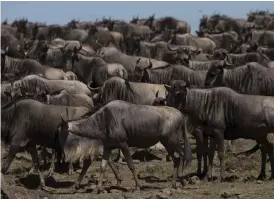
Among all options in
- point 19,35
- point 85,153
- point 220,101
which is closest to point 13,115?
point 85,153

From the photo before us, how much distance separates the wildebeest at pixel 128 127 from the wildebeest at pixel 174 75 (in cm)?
566

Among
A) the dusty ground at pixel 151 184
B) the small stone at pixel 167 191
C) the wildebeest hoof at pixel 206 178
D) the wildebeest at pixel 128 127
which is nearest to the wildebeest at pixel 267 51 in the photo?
the dusty ground at pixel 151 184

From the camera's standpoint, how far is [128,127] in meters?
10.1

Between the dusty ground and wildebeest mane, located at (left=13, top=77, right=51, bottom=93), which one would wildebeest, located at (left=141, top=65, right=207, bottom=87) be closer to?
the dusty ground

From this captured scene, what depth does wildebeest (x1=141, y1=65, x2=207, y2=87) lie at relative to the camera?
52.0ft

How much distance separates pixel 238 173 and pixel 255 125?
4.47 feet

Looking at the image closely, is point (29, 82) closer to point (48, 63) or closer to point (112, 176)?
point (112, 176)

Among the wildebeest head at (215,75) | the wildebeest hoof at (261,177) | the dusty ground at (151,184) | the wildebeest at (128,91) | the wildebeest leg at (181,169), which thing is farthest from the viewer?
the wildebeest head at (215,75)

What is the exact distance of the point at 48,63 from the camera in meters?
21.6

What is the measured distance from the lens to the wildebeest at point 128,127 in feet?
33.0

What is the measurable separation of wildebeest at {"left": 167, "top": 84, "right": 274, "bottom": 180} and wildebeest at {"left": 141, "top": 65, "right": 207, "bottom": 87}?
182 inches

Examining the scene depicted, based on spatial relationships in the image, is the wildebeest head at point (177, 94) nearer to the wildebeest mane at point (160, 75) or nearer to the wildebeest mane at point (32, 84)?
the wildebeest mane at point (32, 84)

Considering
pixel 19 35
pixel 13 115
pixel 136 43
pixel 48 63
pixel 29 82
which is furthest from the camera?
pixel 19 35

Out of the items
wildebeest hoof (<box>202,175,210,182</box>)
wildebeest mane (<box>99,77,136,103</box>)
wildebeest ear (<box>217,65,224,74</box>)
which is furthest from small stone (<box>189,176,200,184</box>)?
wildebeest ear (<box>217,65,224,74</box>)
